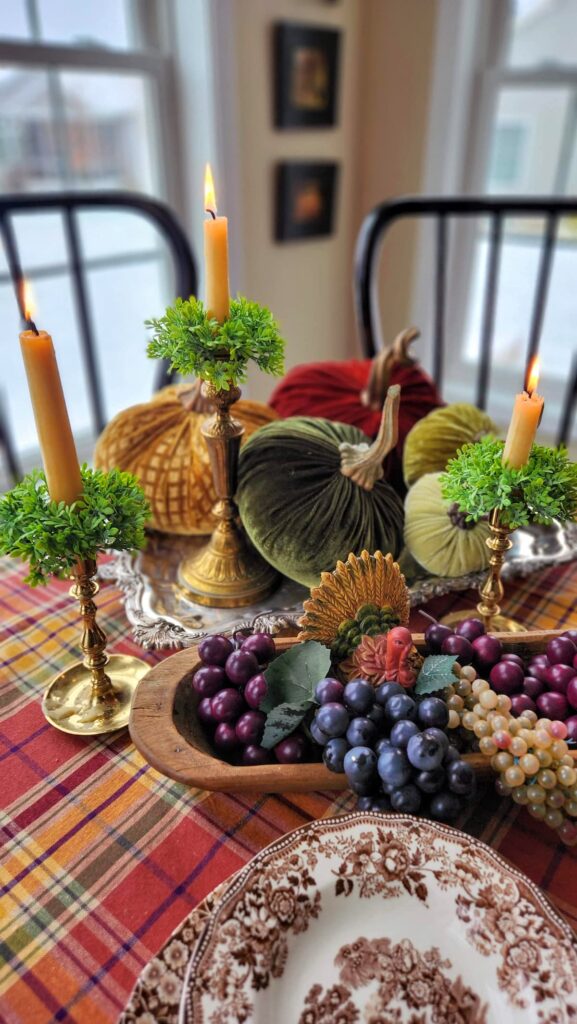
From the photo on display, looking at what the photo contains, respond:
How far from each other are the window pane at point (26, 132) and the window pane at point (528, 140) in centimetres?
114

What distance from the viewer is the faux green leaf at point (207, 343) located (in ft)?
1.69

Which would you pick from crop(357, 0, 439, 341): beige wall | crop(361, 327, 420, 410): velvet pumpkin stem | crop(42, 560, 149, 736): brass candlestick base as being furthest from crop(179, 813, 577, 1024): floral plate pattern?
crop(357, 0, 439, 341): beige wall

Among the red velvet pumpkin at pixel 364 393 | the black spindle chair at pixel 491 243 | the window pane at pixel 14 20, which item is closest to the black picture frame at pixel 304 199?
the window pane at pixel 14 20

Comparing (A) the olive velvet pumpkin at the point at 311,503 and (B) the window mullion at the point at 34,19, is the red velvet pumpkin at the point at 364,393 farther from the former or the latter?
(B) the window mullion at the point at 34,19

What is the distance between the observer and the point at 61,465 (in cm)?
46

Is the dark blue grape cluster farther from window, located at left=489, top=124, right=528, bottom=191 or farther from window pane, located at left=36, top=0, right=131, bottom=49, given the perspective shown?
window, located at left=489, top=124, right=528, bottom=191

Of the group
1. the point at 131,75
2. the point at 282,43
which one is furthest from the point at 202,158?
the point at 282,43

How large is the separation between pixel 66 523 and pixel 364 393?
0.43m

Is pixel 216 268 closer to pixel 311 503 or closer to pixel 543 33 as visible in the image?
pixel 311 503

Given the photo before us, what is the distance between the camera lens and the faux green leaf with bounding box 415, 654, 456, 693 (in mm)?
438

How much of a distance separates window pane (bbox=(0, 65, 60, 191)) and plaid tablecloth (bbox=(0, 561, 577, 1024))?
1.27m

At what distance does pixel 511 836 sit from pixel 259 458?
0.36 m

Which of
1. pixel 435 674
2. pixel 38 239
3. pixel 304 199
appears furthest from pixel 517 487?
pixel 304 199

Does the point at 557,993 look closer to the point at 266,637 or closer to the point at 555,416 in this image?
the point at 266,637
